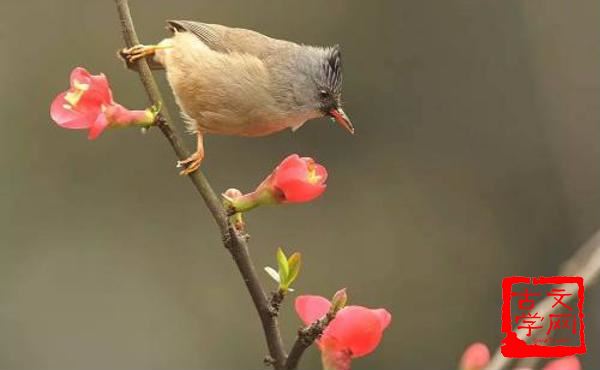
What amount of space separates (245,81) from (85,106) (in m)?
0.78

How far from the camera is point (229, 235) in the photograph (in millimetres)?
870

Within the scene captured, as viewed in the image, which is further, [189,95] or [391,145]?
[391,145]

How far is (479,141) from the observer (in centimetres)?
363

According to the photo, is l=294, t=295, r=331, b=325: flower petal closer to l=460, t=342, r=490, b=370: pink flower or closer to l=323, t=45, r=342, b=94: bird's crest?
l=460, t=342, r=490, b=370: pink flower

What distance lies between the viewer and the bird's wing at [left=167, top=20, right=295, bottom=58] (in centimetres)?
174

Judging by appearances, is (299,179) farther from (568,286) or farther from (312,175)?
(568,286)

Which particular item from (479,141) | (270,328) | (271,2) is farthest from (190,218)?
(270,328)

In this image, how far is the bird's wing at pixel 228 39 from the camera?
1.74m

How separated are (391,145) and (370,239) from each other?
0.41 metres

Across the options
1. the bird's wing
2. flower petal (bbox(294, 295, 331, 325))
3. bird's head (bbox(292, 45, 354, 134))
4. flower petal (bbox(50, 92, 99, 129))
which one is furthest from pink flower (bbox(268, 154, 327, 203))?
the bird's wing

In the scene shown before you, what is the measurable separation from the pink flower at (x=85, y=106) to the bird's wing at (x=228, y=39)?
826 mm

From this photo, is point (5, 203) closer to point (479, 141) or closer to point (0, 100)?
point (0, 100)

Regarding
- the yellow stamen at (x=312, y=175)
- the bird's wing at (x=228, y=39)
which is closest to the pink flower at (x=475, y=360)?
the yellow stamen at (x=312, y=175)

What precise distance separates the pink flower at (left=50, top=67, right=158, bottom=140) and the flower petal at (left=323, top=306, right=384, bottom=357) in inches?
12.2
